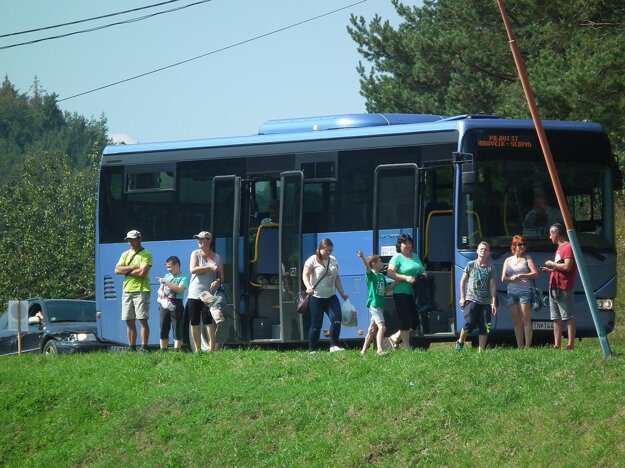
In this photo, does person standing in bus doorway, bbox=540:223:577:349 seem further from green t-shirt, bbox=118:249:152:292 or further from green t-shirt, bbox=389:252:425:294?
green t-shirt, bbox=118:249:152:292

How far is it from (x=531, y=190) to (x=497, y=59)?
17.8m

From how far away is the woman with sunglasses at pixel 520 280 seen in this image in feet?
55.6

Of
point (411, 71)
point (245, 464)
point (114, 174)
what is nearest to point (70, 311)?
point (114, 174)

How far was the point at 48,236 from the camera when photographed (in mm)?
50562

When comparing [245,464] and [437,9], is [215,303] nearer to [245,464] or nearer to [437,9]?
[245,464]

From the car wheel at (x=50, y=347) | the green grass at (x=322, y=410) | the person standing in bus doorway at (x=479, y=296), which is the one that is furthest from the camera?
the car wheel at (x=50, y=347)

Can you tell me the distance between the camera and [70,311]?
Result: 25469mm

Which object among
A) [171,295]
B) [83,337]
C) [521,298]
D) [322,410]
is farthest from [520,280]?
[83,337]

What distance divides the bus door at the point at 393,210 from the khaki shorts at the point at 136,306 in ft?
12.2

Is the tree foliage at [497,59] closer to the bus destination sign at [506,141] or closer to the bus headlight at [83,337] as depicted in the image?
the bus destination sign at [506,141]

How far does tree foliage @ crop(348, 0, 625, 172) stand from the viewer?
25031 millimetres

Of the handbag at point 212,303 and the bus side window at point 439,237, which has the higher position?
the bus side window at point 439,237

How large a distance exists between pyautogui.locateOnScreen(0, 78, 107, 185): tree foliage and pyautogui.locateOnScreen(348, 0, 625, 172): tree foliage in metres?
83.8

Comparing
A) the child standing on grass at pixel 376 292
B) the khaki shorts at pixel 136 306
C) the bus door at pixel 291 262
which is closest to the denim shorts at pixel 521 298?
the child standing on grass at pixel 376 292
